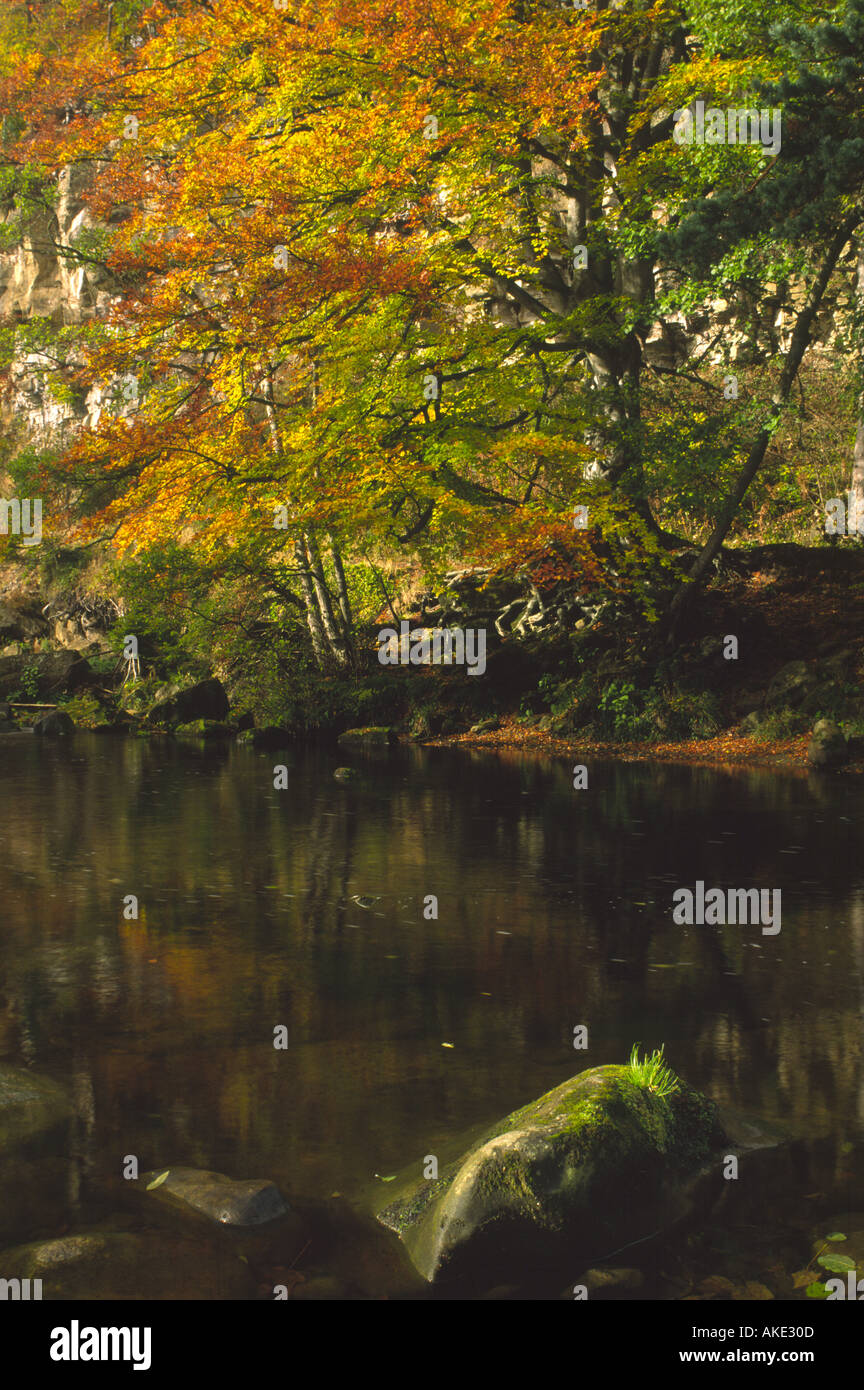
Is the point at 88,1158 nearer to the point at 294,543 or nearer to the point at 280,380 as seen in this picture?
the point at 294,543

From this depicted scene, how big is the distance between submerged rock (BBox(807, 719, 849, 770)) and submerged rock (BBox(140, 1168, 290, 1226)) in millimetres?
14851

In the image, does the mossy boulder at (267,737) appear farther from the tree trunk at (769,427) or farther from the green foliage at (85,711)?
the tree trunk at (769,427)

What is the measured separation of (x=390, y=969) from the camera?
298 inches

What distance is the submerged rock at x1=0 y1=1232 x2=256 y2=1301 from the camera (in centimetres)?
396

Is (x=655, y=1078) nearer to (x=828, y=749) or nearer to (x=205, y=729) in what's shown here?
(x=828, y=749)

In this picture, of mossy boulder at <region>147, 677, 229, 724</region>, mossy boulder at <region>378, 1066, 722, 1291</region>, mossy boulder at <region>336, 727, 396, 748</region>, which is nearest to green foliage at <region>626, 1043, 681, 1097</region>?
mossy boulder at <region>378, 1066, 722, 1291</region>

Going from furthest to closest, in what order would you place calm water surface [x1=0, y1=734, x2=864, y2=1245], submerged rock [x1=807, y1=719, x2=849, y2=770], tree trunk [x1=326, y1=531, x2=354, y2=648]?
tree trunk [x1=326, y1=531, x2=354, y2=648] → submerged rock [x1=807, y1=719, x2=849, y2=770] → calm water surface [x1=0, y1=734, x2=864, y2=1245]

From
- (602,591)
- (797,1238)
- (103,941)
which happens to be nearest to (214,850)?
(103,941)

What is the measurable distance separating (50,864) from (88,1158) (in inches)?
251

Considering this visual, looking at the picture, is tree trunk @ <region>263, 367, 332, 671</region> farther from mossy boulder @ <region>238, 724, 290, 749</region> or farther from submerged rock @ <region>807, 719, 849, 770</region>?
submerged rock @ <region>807, 719, 849, 770</region>

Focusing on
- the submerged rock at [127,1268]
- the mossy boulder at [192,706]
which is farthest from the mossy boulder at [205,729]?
the submerged rock at [127,1268]

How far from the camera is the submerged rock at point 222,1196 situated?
173 inches

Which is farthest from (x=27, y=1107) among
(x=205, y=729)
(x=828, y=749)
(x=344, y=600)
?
(x=344, y=600)

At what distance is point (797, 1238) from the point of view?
425 centimetres
